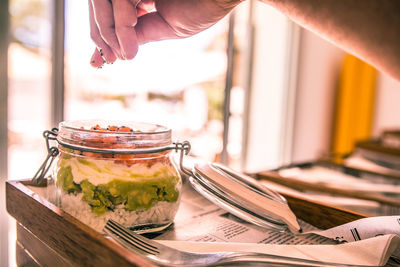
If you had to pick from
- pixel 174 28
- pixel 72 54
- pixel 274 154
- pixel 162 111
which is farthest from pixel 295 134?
pixel 174 28

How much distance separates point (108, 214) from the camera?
1.41ft

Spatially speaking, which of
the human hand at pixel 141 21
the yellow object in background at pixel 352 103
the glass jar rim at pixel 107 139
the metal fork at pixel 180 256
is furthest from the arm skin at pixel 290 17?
the yellow object in background at pixel 352 103

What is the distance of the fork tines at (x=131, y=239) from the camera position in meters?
0.38

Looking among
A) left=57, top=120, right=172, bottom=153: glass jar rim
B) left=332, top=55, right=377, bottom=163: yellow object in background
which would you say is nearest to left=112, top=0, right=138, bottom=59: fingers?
left=57, top=120, right=172, bottom=153: glass jar rim

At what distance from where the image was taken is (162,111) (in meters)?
2.40

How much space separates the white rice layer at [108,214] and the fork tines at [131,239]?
0.05m

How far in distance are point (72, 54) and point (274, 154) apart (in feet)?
7.28

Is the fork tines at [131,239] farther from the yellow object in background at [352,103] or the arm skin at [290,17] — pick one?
Answer: the yellow object in background at [352,103]

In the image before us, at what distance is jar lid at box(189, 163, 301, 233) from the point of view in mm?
446

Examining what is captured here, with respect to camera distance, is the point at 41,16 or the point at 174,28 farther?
the point at 41,16

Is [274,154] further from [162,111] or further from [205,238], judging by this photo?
[205,238]

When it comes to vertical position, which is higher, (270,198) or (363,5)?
(363,5)

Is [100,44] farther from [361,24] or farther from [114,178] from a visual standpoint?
[361,24]

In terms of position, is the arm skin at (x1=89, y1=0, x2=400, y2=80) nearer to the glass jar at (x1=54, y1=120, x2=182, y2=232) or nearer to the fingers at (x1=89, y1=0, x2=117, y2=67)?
the fingers at (x1=89, y1=0, x2=117, y2=67)
